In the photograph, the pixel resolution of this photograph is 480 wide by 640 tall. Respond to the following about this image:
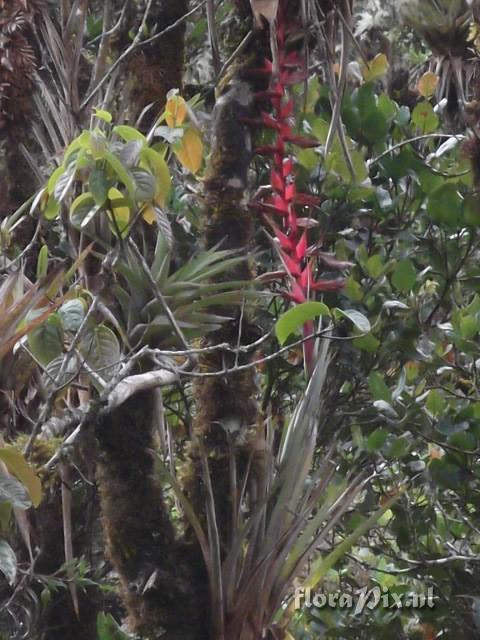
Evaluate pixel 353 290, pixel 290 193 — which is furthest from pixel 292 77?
pixel 353 290

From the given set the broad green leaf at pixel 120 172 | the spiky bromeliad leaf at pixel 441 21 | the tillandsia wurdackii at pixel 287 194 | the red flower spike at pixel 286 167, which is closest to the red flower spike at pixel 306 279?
the tillandsia wurdackii at pixel 287 194

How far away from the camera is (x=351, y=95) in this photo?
2.43 meters

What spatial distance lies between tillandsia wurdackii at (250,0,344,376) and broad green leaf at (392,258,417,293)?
208 millimetres

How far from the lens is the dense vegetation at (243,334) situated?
1.89 m

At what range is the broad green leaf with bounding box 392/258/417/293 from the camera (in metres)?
2.28

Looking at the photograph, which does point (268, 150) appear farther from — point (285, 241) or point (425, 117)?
point (425, 117)

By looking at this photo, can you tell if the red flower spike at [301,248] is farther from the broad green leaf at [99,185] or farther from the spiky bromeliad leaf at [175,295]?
the broad green leaf at [99,185]

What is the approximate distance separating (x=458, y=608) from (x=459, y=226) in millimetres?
918

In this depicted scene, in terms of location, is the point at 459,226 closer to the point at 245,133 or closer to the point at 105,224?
the point at 245,133

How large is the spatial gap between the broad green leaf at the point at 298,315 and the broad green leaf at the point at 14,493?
60 cm

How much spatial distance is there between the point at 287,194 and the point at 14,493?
2.97 ft

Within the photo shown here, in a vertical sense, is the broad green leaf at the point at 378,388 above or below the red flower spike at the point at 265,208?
below

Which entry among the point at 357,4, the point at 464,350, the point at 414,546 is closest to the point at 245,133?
the point at 464,350

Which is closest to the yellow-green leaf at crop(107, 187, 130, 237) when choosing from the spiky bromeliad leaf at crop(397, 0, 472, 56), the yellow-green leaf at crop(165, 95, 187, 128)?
the yellow-green leaf at crop(165, 95, 187, 128)
